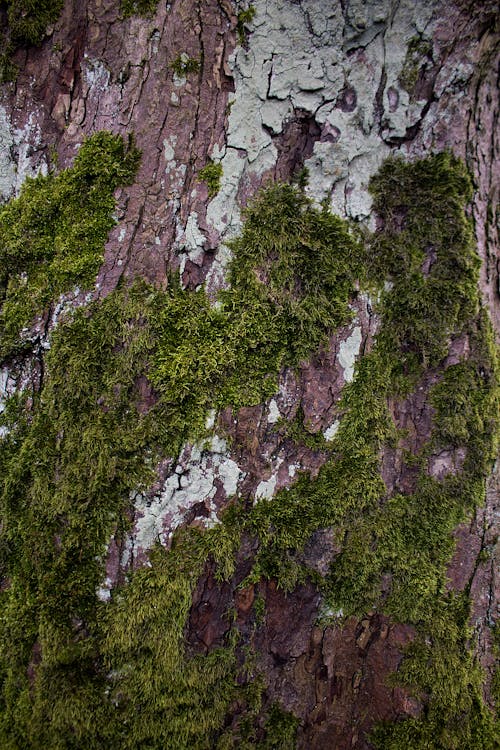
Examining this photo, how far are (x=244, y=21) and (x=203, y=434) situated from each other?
1536mm

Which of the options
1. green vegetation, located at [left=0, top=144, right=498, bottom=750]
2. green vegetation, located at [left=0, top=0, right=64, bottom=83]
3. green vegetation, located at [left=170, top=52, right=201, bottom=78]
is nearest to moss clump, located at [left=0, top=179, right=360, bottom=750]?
green vegetation, located at [left=0, top=144, right=498, bottom=750]

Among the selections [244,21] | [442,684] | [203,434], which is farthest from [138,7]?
[442,684]

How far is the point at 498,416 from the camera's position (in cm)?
178

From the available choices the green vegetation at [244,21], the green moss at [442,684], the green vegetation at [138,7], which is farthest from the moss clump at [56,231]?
the green moss at [442,684]

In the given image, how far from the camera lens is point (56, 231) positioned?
167 cm

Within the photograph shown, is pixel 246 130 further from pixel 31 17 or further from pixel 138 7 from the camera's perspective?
pixel 31 17

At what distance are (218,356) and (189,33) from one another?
1.20 metres

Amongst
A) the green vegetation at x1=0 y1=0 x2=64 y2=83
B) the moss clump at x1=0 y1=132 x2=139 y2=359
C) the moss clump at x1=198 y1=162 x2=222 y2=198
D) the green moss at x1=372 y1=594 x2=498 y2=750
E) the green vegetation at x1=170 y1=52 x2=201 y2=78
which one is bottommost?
the green moss at x1=372 y1=594 x2=498 y2=750

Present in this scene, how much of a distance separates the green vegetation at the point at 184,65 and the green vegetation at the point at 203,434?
351mm

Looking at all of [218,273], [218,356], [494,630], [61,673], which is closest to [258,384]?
[218,356]

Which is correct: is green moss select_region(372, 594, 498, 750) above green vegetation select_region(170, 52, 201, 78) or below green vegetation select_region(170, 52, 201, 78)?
below

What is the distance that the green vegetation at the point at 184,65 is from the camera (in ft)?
5.19

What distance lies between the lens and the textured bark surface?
1.58 meters

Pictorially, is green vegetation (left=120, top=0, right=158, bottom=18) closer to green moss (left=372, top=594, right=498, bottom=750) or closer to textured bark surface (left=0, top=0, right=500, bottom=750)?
textured bark surface (left=0, top=0, right=500, bottom=750)
